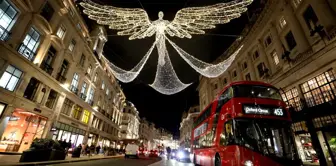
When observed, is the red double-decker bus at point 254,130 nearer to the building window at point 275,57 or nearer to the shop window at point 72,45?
the building window at point 275,57

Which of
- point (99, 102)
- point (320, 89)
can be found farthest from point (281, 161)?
point (99, 102)

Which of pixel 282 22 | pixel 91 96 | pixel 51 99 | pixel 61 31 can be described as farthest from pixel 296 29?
pixel 91 96

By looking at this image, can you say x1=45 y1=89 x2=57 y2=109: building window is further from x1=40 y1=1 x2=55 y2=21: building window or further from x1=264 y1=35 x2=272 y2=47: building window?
x1=264 y1=35 x2=272 y2=47: building window

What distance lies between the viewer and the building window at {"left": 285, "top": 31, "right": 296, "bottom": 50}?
55.7 ft

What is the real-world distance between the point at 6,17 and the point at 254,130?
Result: 18.6 meters

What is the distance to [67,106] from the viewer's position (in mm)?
21359

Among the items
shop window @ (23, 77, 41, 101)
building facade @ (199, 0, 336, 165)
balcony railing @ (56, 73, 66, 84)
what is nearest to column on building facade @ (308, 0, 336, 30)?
building facade @ (199, 0, 336, 165)

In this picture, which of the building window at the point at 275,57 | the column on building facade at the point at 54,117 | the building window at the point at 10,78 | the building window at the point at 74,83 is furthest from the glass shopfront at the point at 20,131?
the building window at the point at 275,57

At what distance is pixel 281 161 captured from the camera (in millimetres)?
6477

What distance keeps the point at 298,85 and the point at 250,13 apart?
13.3m

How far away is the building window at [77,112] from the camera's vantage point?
906 inches

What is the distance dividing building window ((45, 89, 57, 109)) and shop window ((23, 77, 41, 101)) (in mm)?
2370

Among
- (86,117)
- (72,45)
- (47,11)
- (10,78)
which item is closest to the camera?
(10,78)

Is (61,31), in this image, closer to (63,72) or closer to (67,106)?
(63,72)
